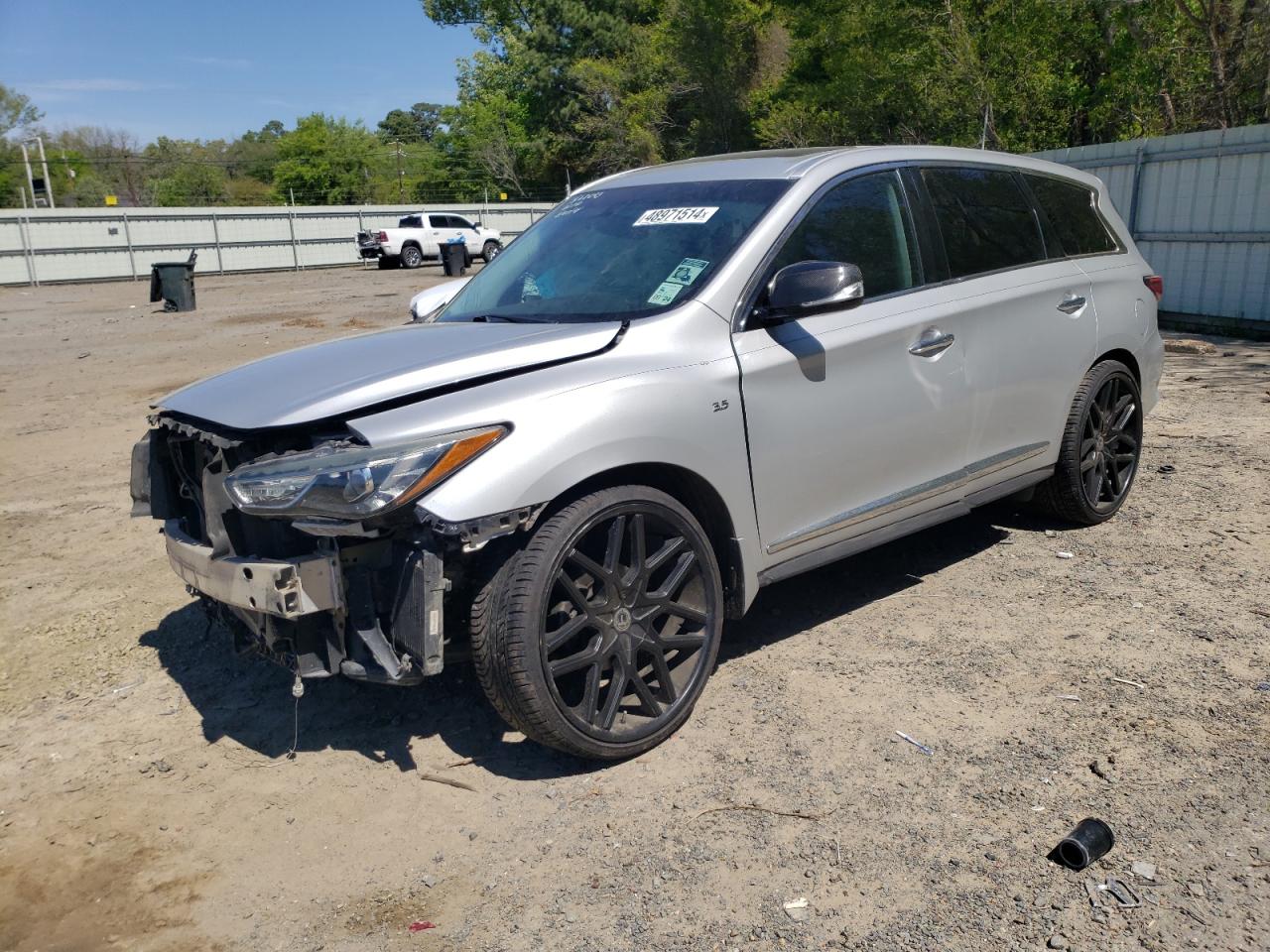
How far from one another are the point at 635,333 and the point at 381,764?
1681 mm

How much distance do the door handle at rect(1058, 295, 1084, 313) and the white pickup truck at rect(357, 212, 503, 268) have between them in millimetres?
31764

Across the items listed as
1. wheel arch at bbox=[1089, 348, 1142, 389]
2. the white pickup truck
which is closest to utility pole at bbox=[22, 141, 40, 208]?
the white pickup truck

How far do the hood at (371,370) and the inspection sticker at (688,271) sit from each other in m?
0.35

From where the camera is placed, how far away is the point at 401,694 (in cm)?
420

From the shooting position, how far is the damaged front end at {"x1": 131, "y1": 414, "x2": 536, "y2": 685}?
121 inches

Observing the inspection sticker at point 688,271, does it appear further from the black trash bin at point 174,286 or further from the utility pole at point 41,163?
the utility pole at point 41,163

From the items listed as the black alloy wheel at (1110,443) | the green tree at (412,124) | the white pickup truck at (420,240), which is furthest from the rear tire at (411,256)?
the green tree at (412,124)

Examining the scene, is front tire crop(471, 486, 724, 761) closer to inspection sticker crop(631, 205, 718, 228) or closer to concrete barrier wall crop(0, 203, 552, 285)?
inspection sticker crop(631, 205, 718, 228)

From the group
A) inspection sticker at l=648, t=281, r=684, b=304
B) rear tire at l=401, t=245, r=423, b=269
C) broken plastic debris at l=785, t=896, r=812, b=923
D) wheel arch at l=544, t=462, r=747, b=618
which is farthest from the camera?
rear tire at l=401, t=245, r=423, b=269

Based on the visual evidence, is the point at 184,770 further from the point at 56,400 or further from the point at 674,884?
the point at 56,400

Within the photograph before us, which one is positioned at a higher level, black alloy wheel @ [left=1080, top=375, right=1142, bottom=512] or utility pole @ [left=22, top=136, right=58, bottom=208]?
utility pole @ [left=22, top=136, right=58, bottom=208]

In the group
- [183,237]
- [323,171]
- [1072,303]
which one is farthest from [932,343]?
[323,171]

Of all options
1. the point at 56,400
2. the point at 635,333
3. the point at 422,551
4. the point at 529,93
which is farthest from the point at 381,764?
the point at 529,93

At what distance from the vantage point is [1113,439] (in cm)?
558
